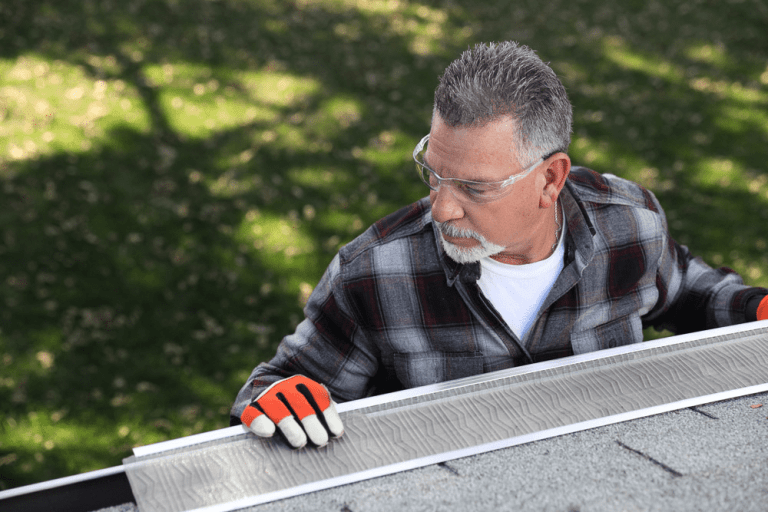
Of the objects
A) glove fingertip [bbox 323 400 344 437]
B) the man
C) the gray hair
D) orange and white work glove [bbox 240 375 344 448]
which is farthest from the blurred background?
the gray hair

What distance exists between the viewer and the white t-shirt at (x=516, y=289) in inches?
81.3

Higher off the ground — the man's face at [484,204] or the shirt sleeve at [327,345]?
the man's face at [484,204]

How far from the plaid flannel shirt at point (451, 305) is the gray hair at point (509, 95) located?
0.39 meters

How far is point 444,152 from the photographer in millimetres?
1796

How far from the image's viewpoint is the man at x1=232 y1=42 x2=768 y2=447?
181 centimetres

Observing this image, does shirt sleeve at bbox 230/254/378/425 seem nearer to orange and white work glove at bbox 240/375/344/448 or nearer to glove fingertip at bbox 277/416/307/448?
orange and white work glove at bbox 240/375/344/448

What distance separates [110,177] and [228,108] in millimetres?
1410

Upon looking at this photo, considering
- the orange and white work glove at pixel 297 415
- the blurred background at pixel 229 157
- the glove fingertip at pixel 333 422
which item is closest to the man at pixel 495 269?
the orange and white work glove at pixel 297 415

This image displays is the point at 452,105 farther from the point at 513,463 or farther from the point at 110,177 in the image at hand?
the point at 110,177

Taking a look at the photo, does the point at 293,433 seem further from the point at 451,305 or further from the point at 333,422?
the point at 451,305

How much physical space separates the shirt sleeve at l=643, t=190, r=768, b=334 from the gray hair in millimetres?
689

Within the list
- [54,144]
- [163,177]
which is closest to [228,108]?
[163,177]

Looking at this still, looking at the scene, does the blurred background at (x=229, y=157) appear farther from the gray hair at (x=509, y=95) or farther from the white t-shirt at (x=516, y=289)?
the gray hair at (x=509, y=95)

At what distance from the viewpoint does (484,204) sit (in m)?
1.83
